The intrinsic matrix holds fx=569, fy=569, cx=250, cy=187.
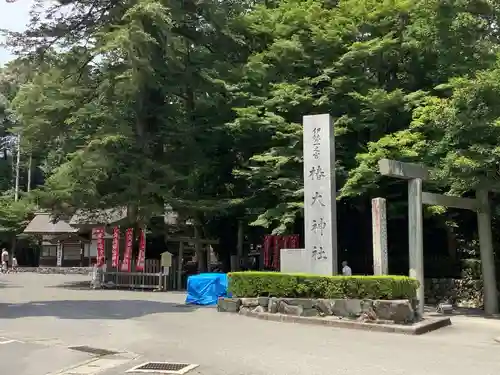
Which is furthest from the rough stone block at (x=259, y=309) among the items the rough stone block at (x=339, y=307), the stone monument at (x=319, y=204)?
the rough stone block at (x=339, y=307)

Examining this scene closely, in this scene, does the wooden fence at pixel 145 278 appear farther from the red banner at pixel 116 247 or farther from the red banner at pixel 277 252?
the red banner at pixel 277 252

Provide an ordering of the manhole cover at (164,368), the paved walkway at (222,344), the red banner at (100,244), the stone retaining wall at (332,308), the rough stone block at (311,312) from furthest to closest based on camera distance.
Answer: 1. the red banner at (100,244)
2. the rough stone block at (311,312)
3. the stone retaining wall at (332,308)
4. the paved walkway at (222,344)
5. the manhole cover at (164,368)

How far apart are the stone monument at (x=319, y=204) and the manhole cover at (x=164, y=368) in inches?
303

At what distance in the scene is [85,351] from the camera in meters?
10.3

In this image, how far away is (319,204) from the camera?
16.4m

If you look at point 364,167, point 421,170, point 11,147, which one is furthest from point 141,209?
point 11,147

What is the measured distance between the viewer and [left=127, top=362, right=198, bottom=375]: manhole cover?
27.9ft

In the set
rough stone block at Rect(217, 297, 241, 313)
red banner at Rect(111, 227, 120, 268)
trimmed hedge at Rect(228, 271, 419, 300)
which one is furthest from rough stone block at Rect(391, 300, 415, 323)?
red banner at Rect(111, 227, 120, 268)

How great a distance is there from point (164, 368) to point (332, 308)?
7.30 m

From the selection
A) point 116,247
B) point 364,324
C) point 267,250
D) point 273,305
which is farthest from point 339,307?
point 116,247

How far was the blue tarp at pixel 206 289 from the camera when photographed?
1934cm

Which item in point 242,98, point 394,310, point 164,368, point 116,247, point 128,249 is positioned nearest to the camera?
point 164,368

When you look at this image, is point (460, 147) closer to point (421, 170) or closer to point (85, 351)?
point (421, 170)

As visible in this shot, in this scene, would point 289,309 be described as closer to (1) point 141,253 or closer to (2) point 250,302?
(2) point 250,302
